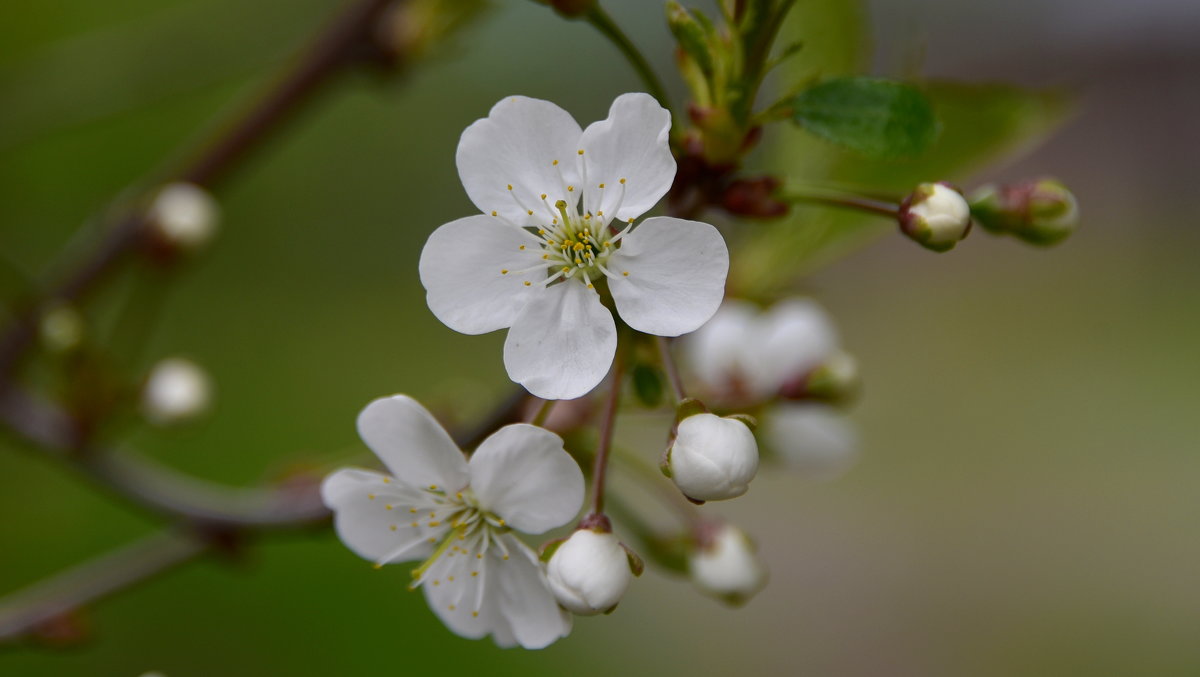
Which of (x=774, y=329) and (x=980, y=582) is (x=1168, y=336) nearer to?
(x=980, y=582)

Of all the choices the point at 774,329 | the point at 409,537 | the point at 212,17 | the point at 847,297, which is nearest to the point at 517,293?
the point at 409,537

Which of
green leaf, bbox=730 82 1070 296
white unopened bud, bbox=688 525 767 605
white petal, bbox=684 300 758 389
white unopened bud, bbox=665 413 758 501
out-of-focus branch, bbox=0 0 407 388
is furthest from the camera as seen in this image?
white petal, bbox=684 300 758 389

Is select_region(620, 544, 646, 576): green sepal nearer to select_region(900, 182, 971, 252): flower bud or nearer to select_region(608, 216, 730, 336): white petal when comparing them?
select_region(608, 216, 730, 336): white petal

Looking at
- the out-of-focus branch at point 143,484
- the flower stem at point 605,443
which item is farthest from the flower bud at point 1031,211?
the out-of-focus branch at point 143,484

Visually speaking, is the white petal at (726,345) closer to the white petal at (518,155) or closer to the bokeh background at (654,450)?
the bokeh background at (654,450)

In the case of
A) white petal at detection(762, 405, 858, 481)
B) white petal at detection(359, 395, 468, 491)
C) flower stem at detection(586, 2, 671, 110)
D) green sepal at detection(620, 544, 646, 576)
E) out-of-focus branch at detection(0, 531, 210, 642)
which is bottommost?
out-of-focus branch at detection(0, 531, 210, 642)

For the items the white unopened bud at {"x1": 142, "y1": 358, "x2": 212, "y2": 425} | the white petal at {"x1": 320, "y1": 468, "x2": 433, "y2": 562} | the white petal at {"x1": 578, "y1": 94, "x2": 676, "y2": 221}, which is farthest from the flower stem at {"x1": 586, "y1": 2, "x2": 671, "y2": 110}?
the white unopened bud at {"x1": 142, "y1": 358, "x2": 212, "y2": 425}

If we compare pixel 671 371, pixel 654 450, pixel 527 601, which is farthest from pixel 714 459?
pixel 654 450
